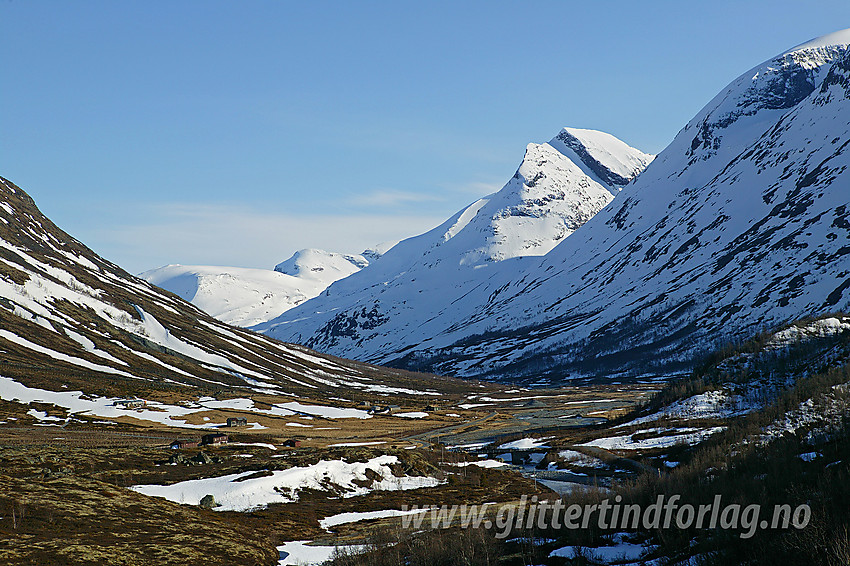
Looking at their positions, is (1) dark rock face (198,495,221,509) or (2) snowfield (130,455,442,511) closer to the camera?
(1) dark rock face (198,495,221,509)

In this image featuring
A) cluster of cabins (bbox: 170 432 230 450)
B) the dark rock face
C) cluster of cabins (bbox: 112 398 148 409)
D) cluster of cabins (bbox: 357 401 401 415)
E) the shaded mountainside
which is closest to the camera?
the dark rock face

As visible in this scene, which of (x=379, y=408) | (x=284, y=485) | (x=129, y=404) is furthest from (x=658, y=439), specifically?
(x=129, y=404)

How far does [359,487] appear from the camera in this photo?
6456cm

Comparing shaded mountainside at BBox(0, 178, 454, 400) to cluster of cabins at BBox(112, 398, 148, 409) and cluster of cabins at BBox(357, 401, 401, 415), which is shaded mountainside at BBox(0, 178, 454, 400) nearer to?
cluster of cabins at BBox(112, 398, 148, 409)

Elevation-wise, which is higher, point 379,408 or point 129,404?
point 129,404

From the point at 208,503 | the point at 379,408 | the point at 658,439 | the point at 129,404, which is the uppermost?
the point at 208,503

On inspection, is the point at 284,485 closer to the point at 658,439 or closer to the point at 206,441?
the point at 206,441

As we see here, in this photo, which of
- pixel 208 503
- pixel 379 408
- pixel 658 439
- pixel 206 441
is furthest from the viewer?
pixel 379 408

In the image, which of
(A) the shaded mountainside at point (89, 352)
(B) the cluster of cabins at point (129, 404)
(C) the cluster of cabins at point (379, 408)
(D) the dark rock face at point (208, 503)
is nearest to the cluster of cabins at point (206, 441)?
(B) the cluster of cabins at point (129, 404)

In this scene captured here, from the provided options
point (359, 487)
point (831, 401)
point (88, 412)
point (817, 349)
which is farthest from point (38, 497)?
point (817, 349)

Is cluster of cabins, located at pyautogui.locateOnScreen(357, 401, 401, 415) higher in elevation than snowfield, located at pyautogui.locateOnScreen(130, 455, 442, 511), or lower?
lower

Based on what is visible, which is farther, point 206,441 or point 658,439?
point 206,441

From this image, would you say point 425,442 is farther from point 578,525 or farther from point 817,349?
point 578,525

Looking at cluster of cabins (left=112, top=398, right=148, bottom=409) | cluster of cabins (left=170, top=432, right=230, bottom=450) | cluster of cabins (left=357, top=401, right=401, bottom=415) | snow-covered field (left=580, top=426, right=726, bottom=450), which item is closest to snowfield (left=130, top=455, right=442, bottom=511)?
snow-covered field (left=580, top=426, right=726, bottom=450)
